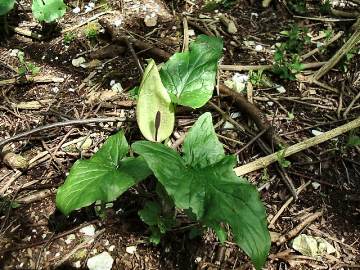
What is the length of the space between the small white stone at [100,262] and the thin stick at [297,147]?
0.55 metres

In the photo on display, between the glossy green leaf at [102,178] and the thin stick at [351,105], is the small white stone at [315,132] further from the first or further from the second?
the glossy green leaf at [102,178]

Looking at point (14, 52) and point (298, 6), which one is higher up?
point (298, 6)

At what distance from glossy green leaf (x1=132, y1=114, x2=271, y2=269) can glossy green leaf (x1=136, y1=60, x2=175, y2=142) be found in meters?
0.33

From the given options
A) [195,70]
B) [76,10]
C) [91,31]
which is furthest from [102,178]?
[76,10]

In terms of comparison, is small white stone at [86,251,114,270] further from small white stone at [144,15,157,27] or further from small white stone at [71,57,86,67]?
small white stone at [144,15,157,27]

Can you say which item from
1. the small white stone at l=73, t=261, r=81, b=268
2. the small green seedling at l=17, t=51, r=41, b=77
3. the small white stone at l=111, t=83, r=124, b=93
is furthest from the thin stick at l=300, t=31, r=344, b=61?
the small white stone at l=73, t=261, r=81, b=268

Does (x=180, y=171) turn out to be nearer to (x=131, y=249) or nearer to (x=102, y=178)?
(x=102, y=178)

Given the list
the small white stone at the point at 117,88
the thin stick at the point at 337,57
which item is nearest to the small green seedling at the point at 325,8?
the thin stick at the point at 337,57

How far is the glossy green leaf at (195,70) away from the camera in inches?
65.3

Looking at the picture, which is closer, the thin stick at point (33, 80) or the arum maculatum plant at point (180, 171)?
the arum maculatum plant at point (180, 171)

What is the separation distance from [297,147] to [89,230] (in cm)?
84

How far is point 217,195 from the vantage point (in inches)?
45.6

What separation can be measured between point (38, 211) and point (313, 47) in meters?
1.53

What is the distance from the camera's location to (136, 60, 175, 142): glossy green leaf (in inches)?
61.3
